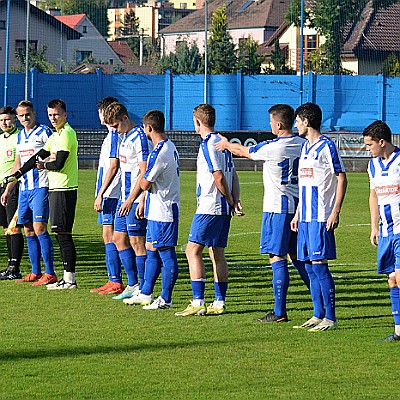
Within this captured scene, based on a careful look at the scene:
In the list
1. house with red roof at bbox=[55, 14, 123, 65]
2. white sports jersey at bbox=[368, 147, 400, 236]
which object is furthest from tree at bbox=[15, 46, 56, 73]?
white sports jersey at bbox=[368, 147, 400, 236]

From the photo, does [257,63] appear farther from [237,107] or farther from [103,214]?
[103,214]

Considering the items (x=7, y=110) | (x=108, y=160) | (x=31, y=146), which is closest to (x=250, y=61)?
(x=7, y=110)

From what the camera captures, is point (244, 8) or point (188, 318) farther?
point (244, 8)

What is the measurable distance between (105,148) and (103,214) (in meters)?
0.77

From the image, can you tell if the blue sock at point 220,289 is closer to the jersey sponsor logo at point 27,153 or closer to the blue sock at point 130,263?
the blue sock at point 130,263

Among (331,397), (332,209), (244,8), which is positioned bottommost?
(331,397)

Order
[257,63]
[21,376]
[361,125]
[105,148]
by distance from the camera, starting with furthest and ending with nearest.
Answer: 1. [257,63]
2. [361,125]
3. [105,148]
4. [21,376]

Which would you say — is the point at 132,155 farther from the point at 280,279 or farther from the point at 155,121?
the point at 280,279

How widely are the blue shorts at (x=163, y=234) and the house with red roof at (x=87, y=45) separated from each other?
58268 millimetres

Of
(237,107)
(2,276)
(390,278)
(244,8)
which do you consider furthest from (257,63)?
(390,278)

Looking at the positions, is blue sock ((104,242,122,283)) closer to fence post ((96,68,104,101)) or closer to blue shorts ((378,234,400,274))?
blue shorts ((378,234,400,274))

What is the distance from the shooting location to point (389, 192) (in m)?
8.19

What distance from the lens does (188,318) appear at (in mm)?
9352

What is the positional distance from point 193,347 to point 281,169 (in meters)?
1.91
